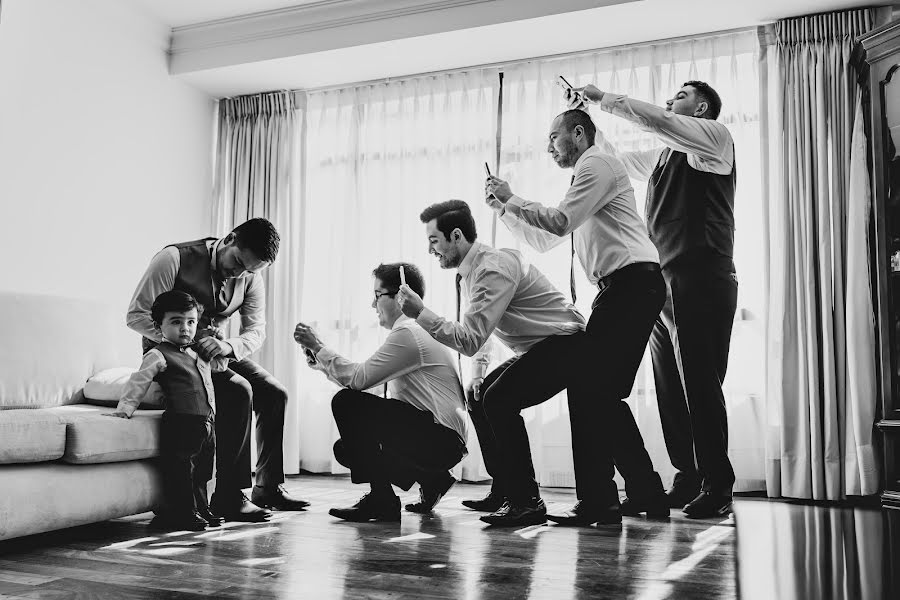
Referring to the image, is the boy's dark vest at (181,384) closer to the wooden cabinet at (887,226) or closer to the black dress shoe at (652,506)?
the black dress shoe at (652,506)

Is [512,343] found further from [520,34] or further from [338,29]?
[338,29]

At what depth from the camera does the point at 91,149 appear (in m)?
4.04

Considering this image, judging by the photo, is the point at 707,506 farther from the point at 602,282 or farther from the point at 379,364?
the point at 379,364

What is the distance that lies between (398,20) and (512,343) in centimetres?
214

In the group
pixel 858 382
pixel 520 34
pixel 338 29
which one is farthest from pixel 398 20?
pixel 858 382

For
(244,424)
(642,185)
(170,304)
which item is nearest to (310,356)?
(244,424)

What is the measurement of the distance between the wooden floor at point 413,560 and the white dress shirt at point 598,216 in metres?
0.90

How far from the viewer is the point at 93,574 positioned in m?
1.94

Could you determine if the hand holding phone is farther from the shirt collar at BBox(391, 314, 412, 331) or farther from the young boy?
the young boy

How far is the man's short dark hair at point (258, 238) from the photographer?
2.79 meters

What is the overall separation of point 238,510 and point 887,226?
9.02ft

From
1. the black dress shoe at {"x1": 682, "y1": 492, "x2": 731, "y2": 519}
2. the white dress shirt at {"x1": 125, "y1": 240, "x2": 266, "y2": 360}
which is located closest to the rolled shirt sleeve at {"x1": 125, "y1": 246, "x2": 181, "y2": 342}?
the white dress shirt at {"x1": 125, "y1": 240, "x2": 266, "y2": 360}

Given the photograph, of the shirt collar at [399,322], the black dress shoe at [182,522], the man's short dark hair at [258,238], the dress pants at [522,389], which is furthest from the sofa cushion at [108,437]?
the dress pants at [522,389]

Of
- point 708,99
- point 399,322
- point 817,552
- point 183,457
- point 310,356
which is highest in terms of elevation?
point 708,99
